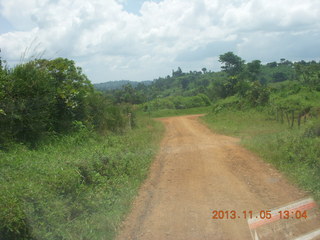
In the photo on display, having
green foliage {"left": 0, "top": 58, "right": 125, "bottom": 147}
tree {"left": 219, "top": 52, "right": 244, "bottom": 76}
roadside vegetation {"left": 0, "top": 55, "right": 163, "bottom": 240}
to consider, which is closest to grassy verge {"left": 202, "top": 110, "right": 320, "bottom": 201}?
roadside vegetation {"left": 0, "top": 55, "right": 163, "bottom": 240}

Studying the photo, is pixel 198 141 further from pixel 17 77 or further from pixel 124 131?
pixel 17 77

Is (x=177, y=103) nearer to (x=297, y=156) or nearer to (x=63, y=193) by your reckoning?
(x=297, y=156)

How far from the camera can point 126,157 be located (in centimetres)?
939

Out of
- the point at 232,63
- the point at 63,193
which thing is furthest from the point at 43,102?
the point at 232,63

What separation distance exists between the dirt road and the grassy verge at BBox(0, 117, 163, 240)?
0.38 meters

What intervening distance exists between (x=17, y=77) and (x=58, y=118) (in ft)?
8.64

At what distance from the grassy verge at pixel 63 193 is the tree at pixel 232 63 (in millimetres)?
34795

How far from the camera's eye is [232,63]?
138 ft

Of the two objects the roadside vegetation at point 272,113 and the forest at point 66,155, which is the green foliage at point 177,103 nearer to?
the roadside vegetation at point 272,113

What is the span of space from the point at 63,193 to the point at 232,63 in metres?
38.8

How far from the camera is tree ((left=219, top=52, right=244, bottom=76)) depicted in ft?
136
